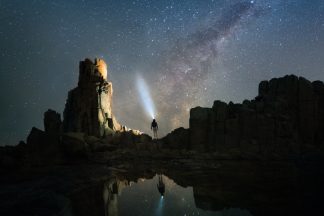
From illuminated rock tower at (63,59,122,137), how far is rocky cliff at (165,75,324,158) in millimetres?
16580

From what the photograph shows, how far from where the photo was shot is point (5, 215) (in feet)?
24.2

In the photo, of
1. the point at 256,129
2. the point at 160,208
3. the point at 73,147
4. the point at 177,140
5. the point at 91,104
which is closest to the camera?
the point at 160,208

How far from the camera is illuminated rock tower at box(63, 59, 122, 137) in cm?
5194

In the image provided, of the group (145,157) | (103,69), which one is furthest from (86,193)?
(103,69)

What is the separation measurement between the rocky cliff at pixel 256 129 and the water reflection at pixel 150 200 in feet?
86.6

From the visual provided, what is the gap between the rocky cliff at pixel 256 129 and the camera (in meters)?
41.6

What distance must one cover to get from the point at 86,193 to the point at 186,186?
527 centimetres

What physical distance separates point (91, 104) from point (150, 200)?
45.4 metres

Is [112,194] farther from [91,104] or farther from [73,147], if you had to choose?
[91,104]

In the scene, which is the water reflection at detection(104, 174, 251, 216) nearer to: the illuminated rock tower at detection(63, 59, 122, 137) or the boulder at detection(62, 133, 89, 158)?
the boulder at detection(62, 133, 89, 158)

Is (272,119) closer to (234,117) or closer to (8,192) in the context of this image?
(234,117)

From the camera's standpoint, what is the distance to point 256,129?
4253 cm

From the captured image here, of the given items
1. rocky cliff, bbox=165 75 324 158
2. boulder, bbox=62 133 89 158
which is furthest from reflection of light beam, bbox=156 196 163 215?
rocky cliff, bbox=165 75 324 158

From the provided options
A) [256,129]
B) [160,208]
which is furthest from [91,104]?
[160,208]
